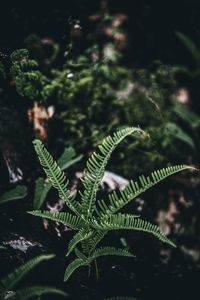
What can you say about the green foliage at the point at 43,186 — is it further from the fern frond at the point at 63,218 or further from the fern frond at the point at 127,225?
the fern frond at the point at 127,225

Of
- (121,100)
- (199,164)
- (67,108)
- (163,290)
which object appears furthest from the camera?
(121,100)

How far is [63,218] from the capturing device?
4.74ft

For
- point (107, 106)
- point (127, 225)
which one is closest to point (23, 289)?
point (127, 225)

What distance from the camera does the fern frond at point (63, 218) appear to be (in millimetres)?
1428

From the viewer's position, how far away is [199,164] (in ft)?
7.95

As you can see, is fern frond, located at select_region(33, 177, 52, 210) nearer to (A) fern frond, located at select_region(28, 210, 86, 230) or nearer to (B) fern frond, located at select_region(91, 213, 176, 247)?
(A) fern frond, located at select_region(28, 210, 86, 230)

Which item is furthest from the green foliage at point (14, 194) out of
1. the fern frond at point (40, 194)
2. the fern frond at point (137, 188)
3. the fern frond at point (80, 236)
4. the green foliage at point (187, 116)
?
the green foliage at point (187, 116)

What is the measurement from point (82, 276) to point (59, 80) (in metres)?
1.69

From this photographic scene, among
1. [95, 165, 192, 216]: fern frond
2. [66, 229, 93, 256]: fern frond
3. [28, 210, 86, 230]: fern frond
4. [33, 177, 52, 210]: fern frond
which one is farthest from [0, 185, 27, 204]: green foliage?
[95, 165, 192, 216]: fern frond

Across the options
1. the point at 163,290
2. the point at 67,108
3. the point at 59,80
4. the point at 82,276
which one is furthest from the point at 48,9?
the point at 163,290

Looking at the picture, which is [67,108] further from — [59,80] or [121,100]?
[121,100]

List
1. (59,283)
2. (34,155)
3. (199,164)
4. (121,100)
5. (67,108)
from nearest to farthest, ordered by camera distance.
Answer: (59,283)
(34,155)
(199,164)
(67,108)
(121,100)

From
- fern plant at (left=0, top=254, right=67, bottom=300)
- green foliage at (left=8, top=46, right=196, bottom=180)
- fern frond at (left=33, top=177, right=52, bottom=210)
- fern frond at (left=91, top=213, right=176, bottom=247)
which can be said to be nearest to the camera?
fern plant at (left=0, top=254, right=67, bottom=300)

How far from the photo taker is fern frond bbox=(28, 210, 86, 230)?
56.2 inches
